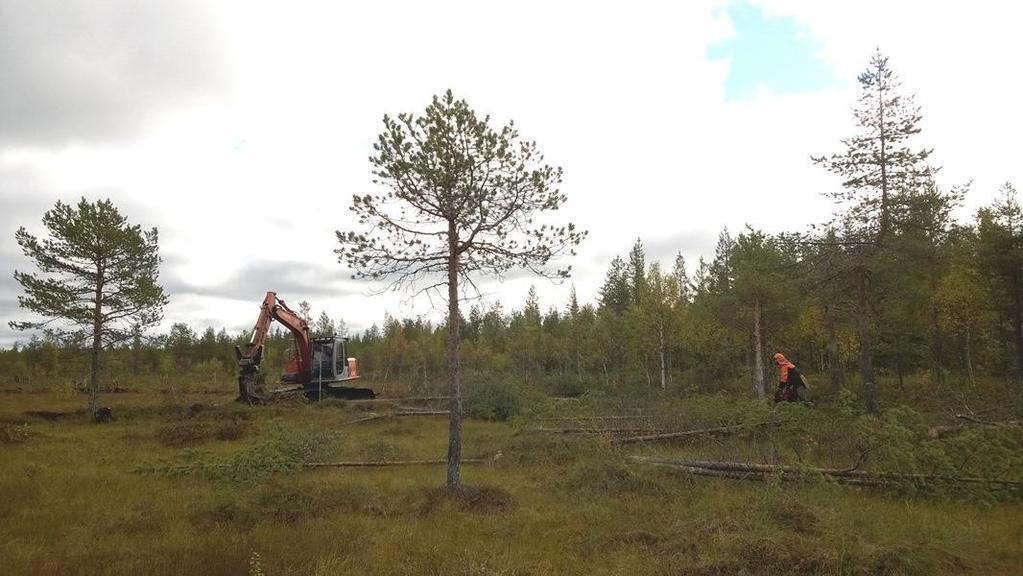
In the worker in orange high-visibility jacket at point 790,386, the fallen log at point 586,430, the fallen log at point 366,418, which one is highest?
the worker in orange high-visibility jacket at point 790,386

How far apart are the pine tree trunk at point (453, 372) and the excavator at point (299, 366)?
52.9 ft

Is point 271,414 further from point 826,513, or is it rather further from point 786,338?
point 786,338

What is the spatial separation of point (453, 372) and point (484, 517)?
2.58 meters

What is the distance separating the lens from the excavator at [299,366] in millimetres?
23938

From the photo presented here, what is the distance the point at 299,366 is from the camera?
90.3 feet

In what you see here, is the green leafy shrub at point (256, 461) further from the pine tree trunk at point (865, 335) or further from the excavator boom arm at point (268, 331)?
the pine tree trunk at point (865, 335)

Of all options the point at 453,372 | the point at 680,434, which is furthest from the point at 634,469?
the point at 453,372

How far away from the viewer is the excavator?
23938 mm

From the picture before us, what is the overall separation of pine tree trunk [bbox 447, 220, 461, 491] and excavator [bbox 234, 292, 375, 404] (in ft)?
52.9

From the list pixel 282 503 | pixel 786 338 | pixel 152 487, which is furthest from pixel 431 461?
pixel 786 338

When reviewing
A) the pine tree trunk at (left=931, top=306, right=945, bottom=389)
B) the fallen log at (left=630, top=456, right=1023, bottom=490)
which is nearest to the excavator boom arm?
the fallen log at (left=630, top=456, right=1023, bottom=490)

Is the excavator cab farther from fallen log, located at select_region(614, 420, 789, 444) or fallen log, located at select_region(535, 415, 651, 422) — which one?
fallen log, located at select_region(614, 420, 789, 444)

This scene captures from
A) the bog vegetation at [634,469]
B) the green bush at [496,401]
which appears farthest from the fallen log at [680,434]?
the green bush at [496,401]

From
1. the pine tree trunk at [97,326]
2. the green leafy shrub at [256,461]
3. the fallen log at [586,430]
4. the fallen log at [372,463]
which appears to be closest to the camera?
the green leafy shrub at [256,461]
